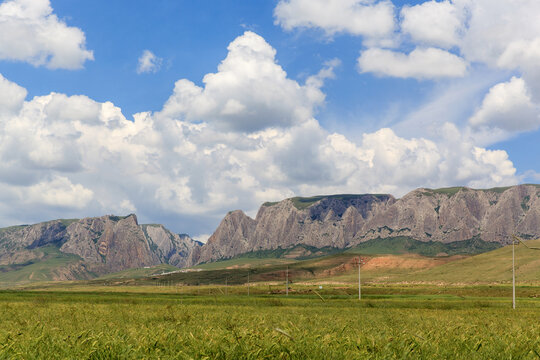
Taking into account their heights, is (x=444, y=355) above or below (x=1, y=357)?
below

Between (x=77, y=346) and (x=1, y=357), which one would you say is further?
(x=77, y=346)

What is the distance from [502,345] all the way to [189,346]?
7364mm

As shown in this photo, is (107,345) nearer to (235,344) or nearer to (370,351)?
(235,344)

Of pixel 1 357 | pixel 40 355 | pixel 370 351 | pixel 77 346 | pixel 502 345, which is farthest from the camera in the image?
pixel 502 345

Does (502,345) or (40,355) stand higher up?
(40,355)

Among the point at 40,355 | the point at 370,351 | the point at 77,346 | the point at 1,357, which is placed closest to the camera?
the point at 1,357

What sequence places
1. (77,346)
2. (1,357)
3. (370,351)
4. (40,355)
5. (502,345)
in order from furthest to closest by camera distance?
(502,345)
(370,351)
(77,346)
(40,355)
(1,357)

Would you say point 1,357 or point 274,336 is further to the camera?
point 274,336

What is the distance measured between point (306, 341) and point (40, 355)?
199 inches

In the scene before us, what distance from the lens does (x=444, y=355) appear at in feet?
32.1

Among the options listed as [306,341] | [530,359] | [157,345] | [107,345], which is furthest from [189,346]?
[530,359]

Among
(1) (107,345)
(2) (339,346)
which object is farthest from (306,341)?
(1) (107,345)

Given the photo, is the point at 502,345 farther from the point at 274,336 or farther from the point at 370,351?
the point at 274,336

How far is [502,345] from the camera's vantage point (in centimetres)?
1105
